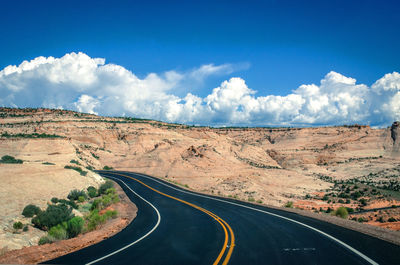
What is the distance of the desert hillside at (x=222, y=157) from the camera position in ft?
107

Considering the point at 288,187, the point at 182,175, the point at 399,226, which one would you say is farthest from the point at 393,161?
the point at 399,226

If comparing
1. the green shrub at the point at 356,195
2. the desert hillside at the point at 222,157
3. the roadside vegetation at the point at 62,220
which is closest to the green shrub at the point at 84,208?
the roadside vegetation at the point at 62,220

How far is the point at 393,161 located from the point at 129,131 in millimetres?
74555

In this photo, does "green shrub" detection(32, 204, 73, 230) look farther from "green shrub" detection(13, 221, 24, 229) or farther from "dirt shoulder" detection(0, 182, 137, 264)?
"dirt shoulder" detection(0, 182, 137, 264)

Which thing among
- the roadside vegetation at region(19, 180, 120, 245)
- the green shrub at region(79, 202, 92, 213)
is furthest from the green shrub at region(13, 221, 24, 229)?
the green shrub at region(79, 202, 92, 213)

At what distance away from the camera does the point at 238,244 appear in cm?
912

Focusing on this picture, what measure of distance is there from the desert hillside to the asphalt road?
10.9m

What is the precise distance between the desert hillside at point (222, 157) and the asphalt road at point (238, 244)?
1086 cm

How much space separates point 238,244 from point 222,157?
48371 millimetres

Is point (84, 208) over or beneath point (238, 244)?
beneath

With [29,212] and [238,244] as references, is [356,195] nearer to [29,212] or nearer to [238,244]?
[238,244]

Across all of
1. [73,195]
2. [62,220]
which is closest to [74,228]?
[62,220]

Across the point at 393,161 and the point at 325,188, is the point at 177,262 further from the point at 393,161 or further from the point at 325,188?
the point at 393,161

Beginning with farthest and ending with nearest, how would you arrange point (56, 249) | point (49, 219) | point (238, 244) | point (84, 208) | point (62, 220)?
point (84, 208) → point (62, 220) → point (49, 219) → point (238, 244) → point (56, 249)
